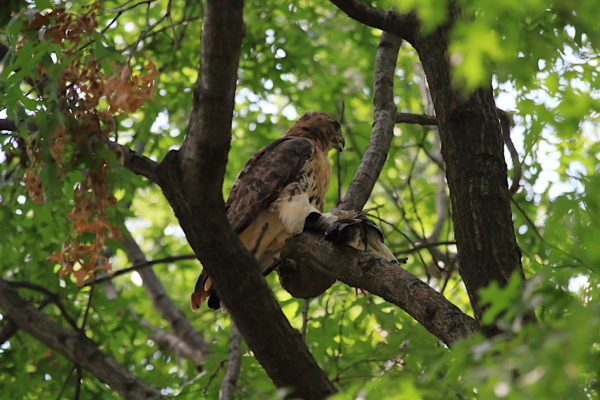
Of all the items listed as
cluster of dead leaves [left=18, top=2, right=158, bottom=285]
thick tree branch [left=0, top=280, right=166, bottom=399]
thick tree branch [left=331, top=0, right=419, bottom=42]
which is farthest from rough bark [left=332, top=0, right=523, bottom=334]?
thick tree branch [left=0, top=280, right=166, bottom=399]

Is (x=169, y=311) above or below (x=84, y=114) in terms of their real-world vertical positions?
above

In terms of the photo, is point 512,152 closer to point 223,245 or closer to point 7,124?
point 223,245

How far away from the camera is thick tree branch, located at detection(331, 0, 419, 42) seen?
3.86 meters

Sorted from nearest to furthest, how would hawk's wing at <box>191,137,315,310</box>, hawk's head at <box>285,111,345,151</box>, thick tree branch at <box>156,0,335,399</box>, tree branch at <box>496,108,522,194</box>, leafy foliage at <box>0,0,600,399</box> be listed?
leafy foliage at <box>0,0,600,399</box> < thick tree branch at <box>156,0,335,399</box> < tree branch at <box>496,108,522,194</box> < hawk's wing at <box>191,137,315,310</box> < hawk's head at <box>285,111,345,151</box>

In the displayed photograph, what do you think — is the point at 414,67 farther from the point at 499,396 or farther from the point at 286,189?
the point at 499,396

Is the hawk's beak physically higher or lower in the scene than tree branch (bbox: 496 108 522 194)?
higher

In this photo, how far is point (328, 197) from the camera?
8.64 meters

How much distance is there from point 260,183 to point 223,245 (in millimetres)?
2370

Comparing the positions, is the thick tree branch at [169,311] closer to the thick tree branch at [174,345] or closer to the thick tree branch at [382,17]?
the thick tree branch at [174,345]

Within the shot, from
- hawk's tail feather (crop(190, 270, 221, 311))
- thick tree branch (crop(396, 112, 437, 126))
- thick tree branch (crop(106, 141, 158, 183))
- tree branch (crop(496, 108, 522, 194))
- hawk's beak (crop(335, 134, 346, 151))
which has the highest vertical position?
hawk's beak (crop(335, 134, 346, 151))

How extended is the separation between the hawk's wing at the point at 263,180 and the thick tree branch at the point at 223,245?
1.98 m

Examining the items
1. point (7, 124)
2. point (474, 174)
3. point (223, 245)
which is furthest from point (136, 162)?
point (474, 174)

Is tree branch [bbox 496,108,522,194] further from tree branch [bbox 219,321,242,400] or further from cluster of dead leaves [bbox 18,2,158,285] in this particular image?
cluster of dead leaves [bbox 18,2,158,285]

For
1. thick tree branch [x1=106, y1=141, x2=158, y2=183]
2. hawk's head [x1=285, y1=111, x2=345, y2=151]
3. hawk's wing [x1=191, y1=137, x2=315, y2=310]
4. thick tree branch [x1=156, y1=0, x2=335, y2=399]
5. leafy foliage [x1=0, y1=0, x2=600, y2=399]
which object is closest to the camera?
leafy foliage [x1=0, y1=0, x2=600, y2=399]
